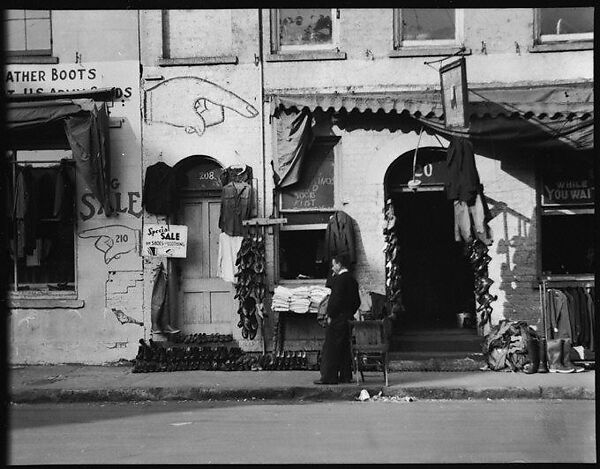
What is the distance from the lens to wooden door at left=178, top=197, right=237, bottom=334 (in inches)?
577

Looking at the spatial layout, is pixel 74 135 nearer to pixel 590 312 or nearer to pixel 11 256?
pixel 11 256

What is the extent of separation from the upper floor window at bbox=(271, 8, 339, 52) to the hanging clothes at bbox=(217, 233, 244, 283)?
3.55 metres

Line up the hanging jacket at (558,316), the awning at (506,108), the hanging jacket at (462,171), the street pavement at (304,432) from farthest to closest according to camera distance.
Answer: the hanging jacket at (558,316), the hanging jacket at (462,171), the awning at (506,108), the street pavement at (304,432)

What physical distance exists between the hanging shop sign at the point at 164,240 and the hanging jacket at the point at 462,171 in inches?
189

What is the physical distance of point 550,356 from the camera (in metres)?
12.8

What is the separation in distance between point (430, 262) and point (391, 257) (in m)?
2.12

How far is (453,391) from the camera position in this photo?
37.8 ft

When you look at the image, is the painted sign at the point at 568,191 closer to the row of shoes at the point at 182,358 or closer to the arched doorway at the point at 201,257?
the arched doorway at the point at 201,257

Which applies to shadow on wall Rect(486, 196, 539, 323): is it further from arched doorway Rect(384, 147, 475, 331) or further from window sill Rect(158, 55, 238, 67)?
window sill Rect(158, 55, 238, 67)

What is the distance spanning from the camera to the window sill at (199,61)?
1441 cm

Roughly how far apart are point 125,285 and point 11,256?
220 centimetres

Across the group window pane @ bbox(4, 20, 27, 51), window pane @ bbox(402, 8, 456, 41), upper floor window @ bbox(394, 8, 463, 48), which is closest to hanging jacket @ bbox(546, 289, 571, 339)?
upper floor window @ bbox(394, 8, 463, 48)

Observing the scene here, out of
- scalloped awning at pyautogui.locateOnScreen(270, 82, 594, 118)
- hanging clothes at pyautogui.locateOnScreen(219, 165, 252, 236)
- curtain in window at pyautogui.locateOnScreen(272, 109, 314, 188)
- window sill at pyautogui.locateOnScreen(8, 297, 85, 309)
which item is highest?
scalloped awning at pyautogui.locateOnScreen(270, 82, 594, 118)

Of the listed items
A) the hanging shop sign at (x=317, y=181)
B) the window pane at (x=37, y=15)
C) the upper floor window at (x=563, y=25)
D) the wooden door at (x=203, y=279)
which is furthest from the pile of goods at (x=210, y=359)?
the upper floor window at (x=563, y=25)
